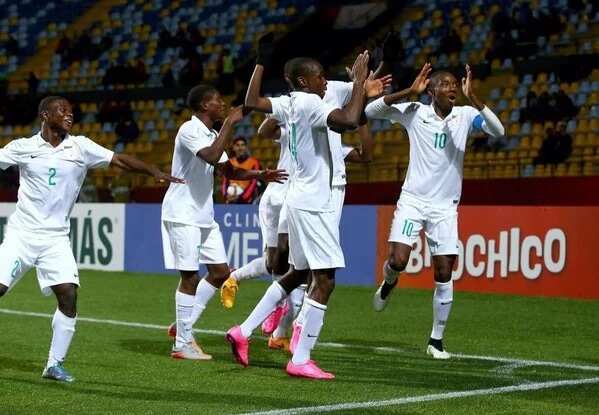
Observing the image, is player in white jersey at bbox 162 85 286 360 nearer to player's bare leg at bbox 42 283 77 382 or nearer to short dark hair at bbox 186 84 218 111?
short dark hair at bbox 186 84 218 111

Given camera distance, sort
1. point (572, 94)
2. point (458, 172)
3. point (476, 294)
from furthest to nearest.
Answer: point (572, 94) → point (476, 294) → point (458, 172)

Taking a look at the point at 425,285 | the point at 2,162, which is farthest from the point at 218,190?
the point at 2,162

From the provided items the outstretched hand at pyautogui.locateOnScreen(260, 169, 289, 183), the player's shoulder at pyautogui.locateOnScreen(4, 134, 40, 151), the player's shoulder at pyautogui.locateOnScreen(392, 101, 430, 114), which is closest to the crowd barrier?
the player's shoulder at pyautogui.locateOnScreen(392, 101, 430, 114)

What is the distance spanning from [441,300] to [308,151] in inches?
84.4

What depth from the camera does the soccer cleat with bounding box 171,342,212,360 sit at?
30.0ft

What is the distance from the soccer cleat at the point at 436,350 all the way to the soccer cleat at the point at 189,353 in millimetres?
1734

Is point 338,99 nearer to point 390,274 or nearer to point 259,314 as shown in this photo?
point 390,274

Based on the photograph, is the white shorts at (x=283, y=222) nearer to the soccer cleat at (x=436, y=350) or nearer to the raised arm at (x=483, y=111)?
the soccer cleat at (x=436, y=350)

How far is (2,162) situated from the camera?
26.4ft

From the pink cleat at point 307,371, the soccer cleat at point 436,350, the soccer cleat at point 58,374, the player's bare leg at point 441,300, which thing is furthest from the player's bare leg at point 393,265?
the soccer cleat at point 58,374

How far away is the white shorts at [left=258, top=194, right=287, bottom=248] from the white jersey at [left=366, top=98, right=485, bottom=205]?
1384mm

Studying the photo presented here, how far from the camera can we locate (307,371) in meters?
8.05

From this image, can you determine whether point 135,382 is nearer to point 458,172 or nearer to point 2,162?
point 2,162

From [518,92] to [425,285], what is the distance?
26.1 feet
